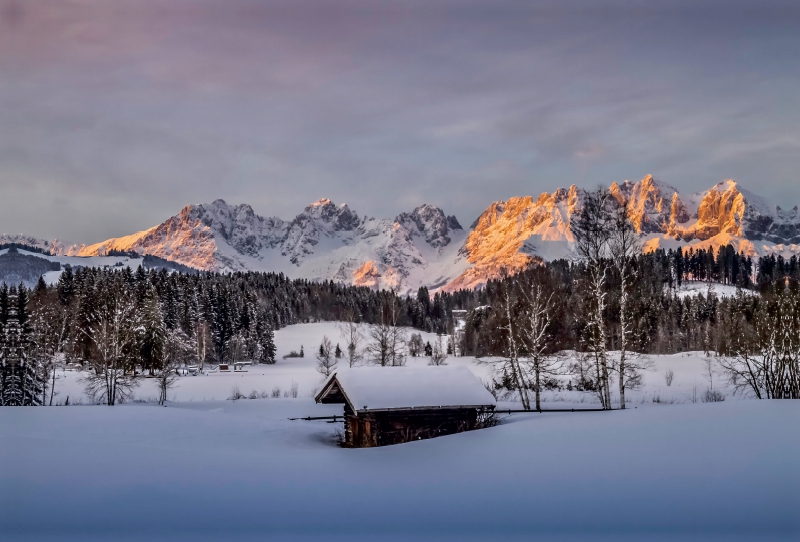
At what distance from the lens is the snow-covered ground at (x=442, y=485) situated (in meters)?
9.69

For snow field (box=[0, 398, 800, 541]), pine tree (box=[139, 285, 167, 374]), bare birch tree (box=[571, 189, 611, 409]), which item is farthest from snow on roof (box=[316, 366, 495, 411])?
pine tree (box=[139, 285, 167, 374])

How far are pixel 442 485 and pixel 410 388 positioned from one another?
8376 millimetres

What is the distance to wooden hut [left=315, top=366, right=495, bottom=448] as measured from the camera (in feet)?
62.8

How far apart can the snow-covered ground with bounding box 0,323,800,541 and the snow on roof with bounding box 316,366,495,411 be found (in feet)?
11.9

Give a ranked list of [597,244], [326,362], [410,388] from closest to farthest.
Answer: [410,388] → [597,244] → [326,362]

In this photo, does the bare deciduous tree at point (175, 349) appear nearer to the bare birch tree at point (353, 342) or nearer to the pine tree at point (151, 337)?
the pine tree at point (151, 337)

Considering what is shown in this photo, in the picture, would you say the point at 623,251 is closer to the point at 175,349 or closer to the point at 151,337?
the point at 151,337

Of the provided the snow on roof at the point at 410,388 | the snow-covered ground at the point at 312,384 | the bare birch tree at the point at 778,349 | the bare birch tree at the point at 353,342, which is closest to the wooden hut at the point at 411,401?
the snow on roof at the point at 410,388

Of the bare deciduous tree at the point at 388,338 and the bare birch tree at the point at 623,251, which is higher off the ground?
the bare birch tree at the point at 623,251

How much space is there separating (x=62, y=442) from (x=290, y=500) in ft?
22.9

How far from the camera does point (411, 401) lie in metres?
19.1

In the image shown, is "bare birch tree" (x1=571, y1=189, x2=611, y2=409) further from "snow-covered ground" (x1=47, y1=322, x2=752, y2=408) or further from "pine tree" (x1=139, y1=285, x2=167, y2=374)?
"pine tree" (x1=139, y1=285, x2=167, y2=374)

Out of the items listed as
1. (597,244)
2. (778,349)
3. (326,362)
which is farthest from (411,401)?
(326,362)

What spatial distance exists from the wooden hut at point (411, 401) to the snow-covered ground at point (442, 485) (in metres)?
3.65
